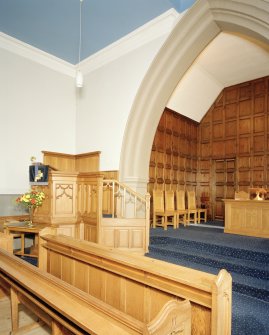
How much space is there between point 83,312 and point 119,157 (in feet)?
Answer: 14.9

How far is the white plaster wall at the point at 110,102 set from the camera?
5.63m

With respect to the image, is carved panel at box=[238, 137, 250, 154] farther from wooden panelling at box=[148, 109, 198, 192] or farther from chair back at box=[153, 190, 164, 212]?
chair back at box=[153, 190, 164, 212]

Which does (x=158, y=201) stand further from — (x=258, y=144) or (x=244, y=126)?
(x=244, y=126)

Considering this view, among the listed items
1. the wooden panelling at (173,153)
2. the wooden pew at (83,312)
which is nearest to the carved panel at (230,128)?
the wooden panelling at (173,153)

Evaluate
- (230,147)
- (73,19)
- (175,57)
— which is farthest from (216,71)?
(73,19)

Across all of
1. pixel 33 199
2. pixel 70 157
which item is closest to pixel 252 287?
pixel 33 199

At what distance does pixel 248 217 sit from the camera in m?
5.79

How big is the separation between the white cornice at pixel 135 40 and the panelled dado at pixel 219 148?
277 cm

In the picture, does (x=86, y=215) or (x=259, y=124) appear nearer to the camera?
(x=86, y=215)

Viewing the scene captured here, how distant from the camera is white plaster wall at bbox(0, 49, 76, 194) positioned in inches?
216

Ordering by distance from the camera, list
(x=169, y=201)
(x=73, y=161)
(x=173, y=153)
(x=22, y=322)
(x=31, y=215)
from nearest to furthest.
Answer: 1. (x=22, y=322)
2. (x=31, y=215)
3. (x=73, y=161)
4. (x=169, y=201)
5. (x=173, y=153)

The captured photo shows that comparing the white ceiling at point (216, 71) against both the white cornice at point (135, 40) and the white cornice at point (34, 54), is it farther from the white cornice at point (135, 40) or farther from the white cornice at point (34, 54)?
the white cornice at point (34, 54)

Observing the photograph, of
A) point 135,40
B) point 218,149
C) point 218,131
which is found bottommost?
point 218,149

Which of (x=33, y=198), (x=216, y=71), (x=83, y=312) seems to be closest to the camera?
(x=83, y=312)
